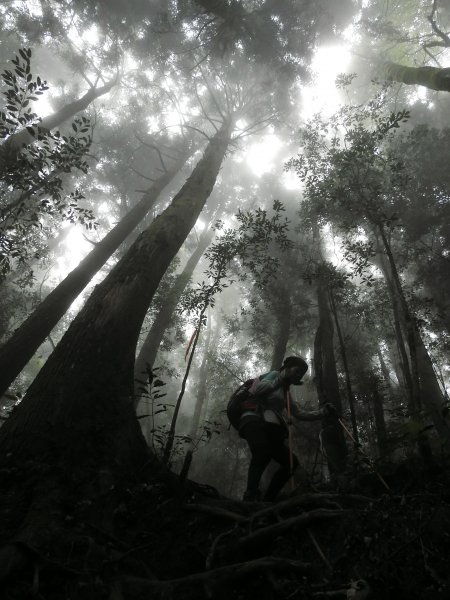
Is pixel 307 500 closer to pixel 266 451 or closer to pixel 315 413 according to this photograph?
pixel 266 451

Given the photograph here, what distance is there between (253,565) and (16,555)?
1.21 m

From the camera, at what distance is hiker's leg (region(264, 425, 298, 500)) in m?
4.07

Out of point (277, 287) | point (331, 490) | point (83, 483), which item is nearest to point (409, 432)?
point (331, 490)

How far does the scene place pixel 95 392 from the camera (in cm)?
318

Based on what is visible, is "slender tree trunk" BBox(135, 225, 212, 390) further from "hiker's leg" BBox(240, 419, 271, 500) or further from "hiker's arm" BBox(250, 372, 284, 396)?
"hiker's leg" BBox(240, 419, 271, 500)

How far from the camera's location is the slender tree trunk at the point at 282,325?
1348 cm

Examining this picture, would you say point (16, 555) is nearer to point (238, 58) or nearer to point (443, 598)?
point (443, 598)

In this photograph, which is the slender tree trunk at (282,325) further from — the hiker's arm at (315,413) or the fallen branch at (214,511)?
the fallen branch at (214,511)

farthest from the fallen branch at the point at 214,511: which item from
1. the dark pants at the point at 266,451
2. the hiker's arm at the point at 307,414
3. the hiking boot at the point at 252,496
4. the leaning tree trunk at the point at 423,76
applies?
the leaning tree trunk at the point at 423,76

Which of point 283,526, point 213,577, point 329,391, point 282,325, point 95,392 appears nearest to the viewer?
point 213,577

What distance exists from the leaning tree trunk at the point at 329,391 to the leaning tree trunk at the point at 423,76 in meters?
5.12

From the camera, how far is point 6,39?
22.8 metres

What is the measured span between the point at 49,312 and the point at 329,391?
7.11 m

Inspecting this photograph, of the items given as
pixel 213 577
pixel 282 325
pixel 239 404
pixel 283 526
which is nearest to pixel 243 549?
pixel 283 526
